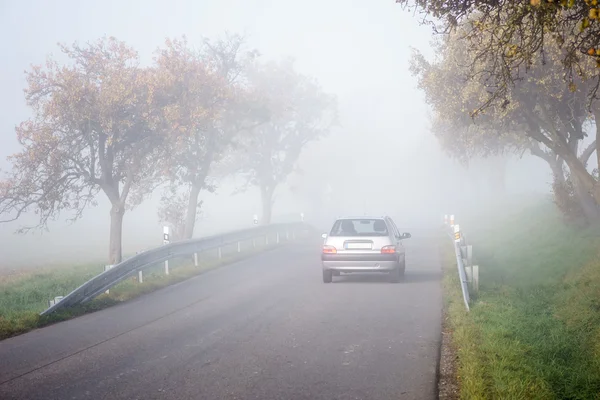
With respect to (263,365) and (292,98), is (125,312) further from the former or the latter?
(292,98)

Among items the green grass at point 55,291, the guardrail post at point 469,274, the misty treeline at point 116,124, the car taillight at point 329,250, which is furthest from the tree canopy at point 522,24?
the misty treeline at point 116,124

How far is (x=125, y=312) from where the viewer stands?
10656 millimetres

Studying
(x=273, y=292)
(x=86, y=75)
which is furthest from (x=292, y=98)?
(x=273, y=292)

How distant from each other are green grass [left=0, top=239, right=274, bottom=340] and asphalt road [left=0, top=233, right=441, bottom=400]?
0.46 meters

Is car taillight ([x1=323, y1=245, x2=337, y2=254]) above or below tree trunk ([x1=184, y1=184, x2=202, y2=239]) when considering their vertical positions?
below

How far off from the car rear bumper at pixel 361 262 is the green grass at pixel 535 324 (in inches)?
56.7

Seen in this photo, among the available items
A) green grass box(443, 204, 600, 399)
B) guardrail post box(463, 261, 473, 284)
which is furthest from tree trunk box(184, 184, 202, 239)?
guardrail post box(463, 261, 473, 284)

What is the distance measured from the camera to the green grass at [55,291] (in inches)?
380

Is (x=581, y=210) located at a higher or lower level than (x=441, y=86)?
lower

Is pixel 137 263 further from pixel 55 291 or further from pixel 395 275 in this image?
pixel 395 275

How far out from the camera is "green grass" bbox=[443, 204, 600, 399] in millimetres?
5680

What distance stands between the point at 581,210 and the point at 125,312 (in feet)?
44.6

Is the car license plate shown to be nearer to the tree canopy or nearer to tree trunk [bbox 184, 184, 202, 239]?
the tree canopy

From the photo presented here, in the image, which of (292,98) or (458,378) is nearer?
(458,378)
